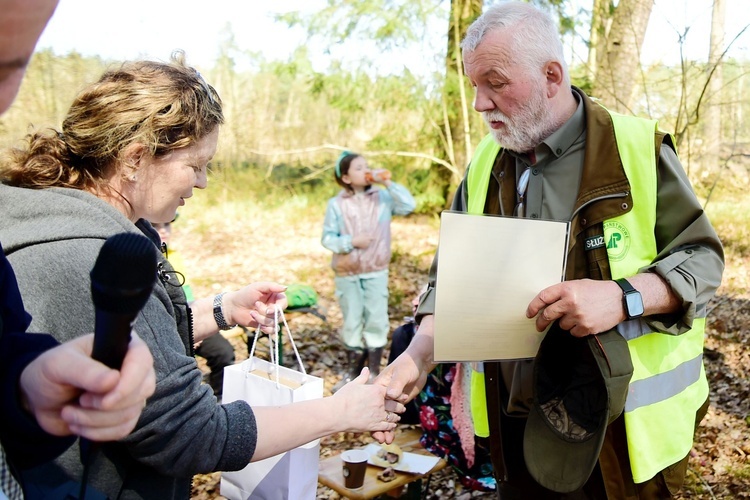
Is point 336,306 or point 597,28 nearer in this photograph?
point 597,28

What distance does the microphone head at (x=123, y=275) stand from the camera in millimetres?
872

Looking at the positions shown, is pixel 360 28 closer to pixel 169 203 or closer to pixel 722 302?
pixel 722 302

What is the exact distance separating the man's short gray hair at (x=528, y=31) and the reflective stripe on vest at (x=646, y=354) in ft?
1.28

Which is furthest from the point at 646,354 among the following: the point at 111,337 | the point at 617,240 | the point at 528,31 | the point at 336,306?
the point at 336,306

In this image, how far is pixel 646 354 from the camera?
2119 mm

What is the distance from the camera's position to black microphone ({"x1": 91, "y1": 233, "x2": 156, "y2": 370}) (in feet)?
2.86

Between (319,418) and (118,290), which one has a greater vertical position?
(118,290)

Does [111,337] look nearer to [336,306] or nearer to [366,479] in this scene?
[366,479]

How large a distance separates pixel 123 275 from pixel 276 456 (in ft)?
4.82

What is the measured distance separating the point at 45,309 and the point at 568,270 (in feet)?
5.34

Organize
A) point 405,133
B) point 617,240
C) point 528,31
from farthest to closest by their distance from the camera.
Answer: point 405,133 → point 528,31 → point 617,240

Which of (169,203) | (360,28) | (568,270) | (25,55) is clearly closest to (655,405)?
(568,270)

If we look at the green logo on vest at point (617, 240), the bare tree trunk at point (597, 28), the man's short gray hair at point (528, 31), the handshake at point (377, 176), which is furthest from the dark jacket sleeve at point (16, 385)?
the bare tree trunk at point (597, 28)

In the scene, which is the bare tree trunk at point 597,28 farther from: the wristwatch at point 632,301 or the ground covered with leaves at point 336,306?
the wristwatch at point 632,301
